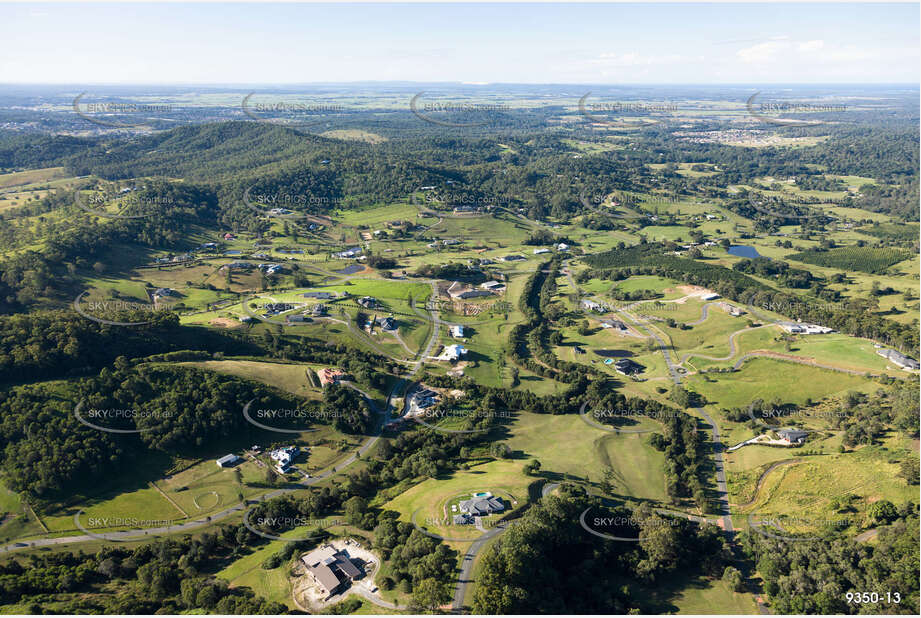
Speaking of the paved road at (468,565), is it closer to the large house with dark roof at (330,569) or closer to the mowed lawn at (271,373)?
the large house with dark roof at (330,569)

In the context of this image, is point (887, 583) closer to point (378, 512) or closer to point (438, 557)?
point (438, 557)

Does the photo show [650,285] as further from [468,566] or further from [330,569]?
[330,569]

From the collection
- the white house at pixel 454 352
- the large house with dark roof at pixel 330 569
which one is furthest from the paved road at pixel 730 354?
the large house with dark roof at pixel 330 569

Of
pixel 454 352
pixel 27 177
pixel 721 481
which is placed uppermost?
pixel 27 177

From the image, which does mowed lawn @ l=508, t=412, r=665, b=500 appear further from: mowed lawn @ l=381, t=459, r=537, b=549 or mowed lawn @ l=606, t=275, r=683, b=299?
mowed lawn @ l=606, t=275, r=683, b=299

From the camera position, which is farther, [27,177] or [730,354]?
[27,177]

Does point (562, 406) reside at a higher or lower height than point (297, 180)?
lower

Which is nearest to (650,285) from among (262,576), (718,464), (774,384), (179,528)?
(774,384)

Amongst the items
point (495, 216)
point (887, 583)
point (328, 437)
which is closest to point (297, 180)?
point (495, 216)
